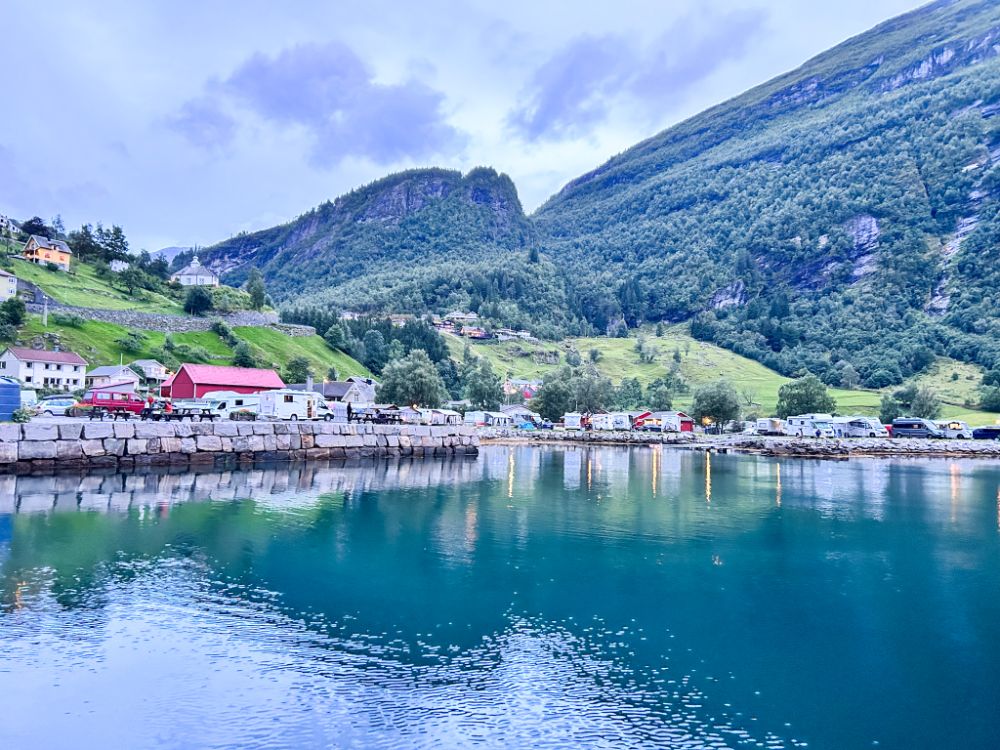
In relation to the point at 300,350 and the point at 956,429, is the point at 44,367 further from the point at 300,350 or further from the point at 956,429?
the point at 956,429

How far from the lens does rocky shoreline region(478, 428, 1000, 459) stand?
276 ft

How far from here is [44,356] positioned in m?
74.6

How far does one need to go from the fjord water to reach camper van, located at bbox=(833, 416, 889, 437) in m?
78.4

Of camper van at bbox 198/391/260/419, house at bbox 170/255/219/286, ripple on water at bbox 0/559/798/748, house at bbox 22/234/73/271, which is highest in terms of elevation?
house at bbox 170/255/219/286

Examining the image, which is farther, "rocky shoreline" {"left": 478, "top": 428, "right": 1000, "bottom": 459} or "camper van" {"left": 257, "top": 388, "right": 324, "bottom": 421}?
"rocky shoreline" {"left": 478, "top": 428, "right": 1000, "bottom": 459}

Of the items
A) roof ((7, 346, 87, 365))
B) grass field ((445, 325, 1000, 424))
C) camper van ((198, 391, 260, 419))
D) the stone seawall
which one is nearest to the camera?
the stone seawall

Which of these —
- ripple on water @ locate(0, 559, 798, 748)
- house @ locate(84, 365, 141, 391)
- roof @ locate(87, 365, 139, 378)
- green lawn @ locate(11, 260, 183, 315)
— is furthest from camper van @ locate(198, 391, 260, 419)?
ripple on water @ locate(0, 559, 798, 748)

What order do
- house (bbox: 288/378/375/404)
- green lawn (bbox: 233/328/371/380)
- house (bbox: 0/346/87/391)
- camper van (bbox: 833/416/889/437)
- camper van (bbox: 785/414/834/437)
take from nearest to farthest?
house (bbox: 0/346/87/391) < house (bbox: 288/378/375/404) < camper van (bbox: 785/414/834/437) < camper van (bbox: 833/416/889/437) < green lawn (bbox: 233/328/371/380)

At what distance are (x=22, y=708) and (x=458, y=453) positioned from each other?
52.8 metres

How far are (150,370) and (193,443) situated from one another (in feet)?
153

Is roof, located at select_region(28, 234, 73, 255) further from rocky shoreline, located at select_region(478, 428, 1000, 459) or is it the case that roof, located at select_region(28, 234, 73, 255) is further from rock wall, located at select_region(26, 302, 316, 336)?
rocky shoreline, located at select_region(478, 428, 1000, 459)

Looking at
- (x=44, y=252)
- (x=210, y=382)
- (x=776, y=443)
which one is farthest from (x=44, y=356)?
(x=776, y=443)

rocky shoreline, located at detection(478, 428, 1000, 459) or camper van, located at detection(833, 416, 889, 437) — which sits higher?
camper van, located at detection(833, 416, 889, 437)

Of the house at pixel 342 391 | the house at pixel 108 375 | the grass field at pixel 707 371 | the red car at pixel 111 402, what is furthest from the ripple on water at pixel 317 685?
the grass field at pixel 707 371
